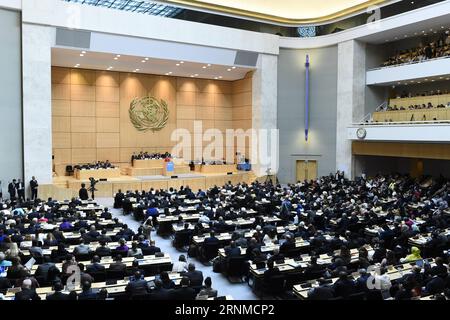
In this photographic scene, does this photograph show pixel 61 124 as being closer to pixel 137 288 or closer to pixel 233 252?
pixel 233 252

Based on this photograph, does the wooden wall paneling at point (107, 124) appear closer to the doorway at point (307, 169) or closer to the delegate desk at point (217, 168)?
the delegate desk at point (217, 168)

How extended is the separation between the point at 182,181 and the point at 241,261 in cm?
1531

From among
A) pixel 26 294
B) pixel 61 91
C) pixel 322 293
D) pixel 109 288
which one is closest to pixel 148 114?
pixel 61 91

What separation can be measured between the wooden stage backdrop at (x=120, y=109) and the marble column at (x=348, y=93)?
648cm

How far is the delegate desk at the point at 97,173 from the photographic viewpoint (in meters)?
23.2

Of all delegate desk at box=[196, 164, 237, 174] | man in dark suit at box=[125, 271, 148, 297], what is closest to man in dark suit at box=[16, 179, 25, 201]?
delegate desk at box=[196, 164, 237, 174]

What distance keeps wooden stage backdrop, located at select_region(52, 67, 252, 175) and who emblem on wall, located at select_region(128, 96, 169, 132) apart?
0.33 metres

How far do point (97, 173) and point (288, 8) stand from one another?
55.2ft

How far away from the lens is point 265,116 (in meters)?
28.0

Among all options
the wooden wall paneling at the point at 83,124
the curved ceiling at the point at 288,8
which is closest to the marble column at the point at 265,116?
the curved ceiling at the point at 288,8
